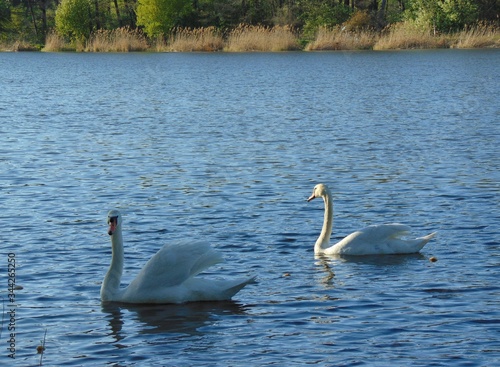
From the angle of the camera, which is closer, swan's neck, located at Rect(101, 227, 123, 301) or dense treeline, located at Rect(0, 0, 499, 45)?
swan's neck, located at Rect(101, 227, 123, 301)

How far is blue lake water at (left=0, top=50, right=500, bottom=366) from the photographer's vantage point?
840 cm

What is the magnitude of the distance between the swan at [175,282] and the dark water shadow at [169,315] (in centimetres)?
8

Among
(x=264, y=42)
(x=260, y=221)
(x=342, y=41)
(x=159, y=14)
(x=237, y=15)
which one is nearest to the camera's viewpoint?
(x=260, y=221)

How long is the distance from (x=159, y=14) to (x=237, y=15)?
8707mm

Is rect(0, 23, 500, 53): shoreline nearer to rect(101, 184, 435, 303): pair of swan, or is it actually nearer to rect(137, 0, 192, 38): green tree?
rect(137, 0, 192, 38): green tree

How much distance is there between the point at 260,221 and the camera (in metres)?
13.2

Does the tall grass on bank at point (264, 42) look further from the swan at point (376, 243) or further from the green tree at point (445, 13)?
the swan at point (376, 243)

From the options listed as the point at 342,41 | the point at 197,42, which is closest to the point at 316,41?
the point at 342,41

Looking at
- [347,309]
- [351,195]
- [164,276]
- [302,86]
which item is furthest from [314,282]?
[302,86]

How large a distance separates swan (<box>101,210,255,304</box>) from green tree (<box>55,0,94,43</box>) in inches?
2913

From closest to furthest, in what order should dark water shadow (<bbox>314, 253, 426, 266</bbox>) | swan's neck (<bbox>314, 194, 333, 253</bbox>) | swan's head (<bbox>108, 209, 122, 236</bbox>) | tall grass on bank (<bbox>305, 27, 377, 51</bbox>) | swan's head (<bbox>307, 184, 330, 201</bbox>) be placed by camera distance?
swan's head (<bbox>108, 209, 122, 236</bbox>) → dark water shadow (<bbox>314, 253, 426, 266</bbox>) → swan's neck (<bbox>314, 194, 333, 253</bbox>) → swan's head (<bbox>307, 184, 330, 201</bbox>) → tall grass on bank (<bbox>305, 27, 377, 51</bbox>)

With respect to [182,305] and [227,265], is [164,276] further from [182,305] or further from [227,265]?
[227,265]

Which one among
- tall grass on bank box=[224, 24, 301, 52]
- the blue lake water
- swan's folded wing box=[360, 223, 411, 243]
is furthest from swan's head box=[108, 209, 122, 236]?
tall grass on bank box=[224, 24, 301, 52]

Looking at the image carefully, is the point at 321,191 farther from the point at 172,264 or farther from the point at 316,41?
the point at 316,41
